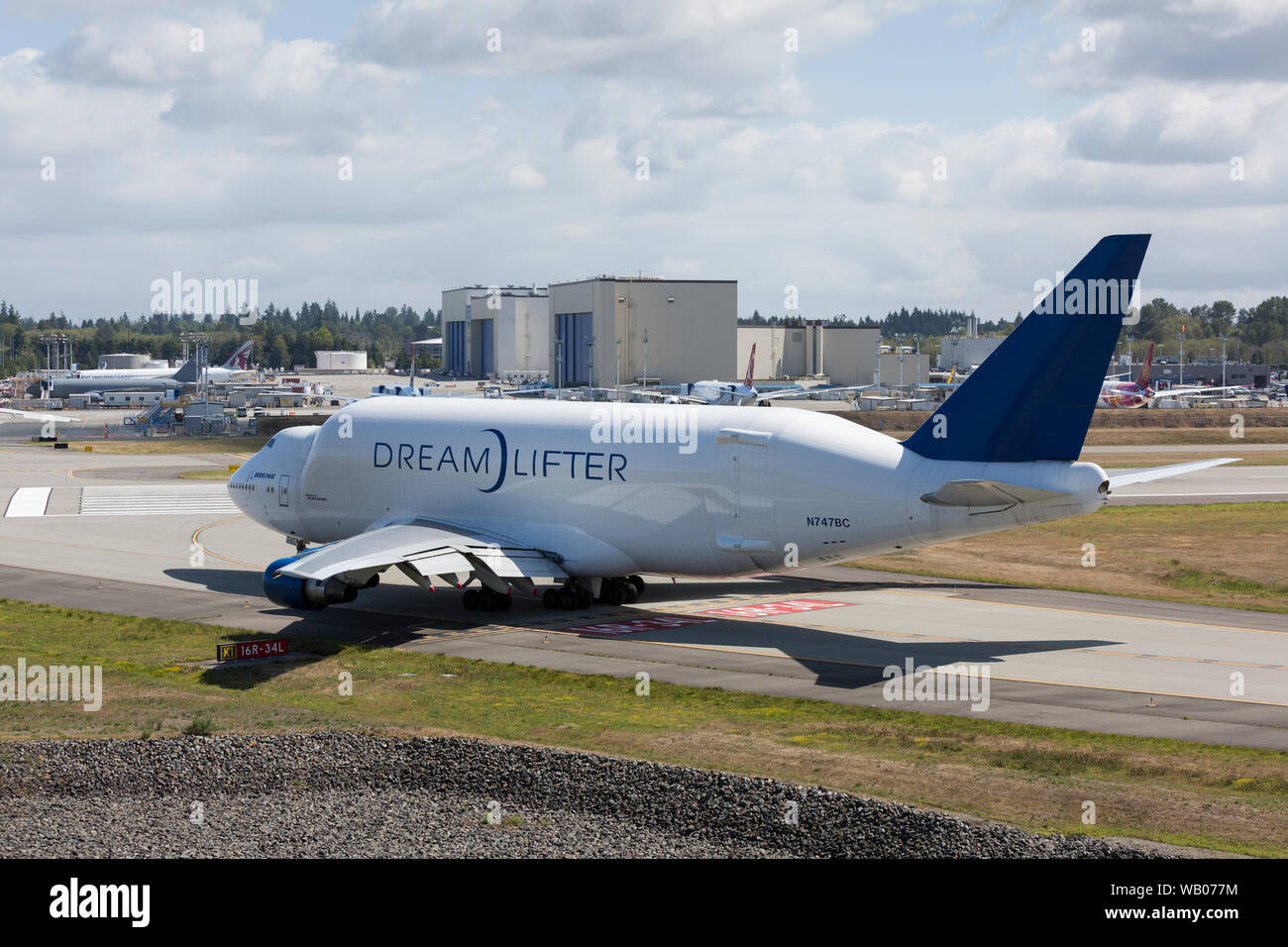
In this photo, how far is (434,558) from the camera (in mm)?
38500

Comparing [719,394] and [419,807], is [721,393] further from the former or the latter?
[419,807]

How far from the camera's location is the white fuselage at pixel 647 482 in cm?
3519

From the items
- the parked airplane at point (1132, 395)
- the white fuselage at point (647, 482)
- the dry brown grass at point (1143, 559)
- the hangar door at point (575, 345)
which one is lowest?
the dry brown grass at point (1143, 559)

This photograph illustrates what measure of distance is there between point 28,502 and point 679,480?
46538 millimetres

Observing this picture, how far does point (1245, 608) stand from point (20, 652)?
3737 centimetres

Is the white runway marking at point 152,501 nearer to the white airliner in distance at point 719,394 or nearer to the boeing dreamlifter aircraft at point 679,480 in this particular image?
the boeing dreamlifter aircraft at point 679,480

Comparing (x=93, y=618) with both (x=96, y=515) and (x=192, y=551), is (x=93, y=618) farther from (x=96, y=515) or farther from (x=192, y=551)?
(x=96, y=515)

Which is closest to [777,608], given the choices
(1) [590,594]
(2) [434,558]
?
(1) [590,594]

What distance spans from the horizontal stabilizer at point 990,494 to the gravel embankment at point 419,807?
14.7 m

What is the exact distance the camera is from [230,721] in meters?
25.7

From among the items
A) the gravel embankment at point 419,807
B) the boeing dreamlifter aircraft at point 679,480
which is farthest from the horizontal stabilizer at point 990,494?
the gravel embankment at point 419,807

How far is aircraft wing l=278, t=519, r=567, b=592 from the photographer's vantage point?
119 feet

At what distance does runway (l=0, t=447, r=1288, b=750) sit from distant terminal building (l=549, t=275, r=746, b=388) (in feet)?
409
